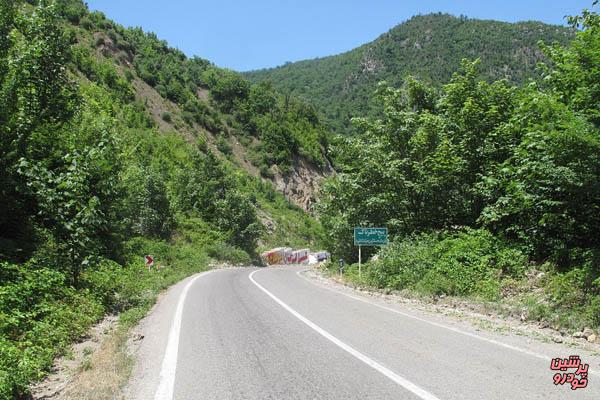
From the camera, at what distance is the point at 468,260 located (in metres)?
13.1

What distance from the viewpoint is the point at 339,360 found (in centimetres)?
628

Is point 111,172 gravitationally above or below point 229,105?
below

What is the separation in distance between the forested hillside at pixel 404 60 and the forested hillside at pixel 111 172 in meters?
34.1

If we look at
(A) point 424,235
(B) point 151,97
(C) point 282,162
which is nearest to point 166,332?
(A) point 424,235

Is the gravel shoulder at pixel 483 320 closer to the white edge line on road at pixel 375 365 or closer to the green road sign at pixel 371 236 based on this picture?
the white edge line on road at pixel 375 365

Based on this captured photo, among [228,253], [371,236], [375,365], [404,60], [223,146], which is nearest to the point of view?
[375,365]

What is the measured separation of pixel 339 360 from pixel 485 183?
10323mm

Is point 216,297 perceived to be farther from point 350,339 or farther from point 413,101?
point 413,101

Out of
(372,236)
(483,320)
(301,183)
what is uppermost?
(301,183)

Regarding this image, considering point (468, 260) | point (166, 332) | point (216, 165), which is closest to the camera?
point (166, 332)

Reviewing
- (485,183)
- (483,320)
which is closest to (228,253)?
(485,183)

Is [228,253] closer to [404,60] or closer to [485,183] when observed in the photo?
[485,183]

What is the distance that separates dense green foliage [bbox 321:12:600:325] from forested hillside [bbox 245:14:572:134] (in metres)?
84.9

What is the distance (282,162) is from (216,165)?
30.6 metres
